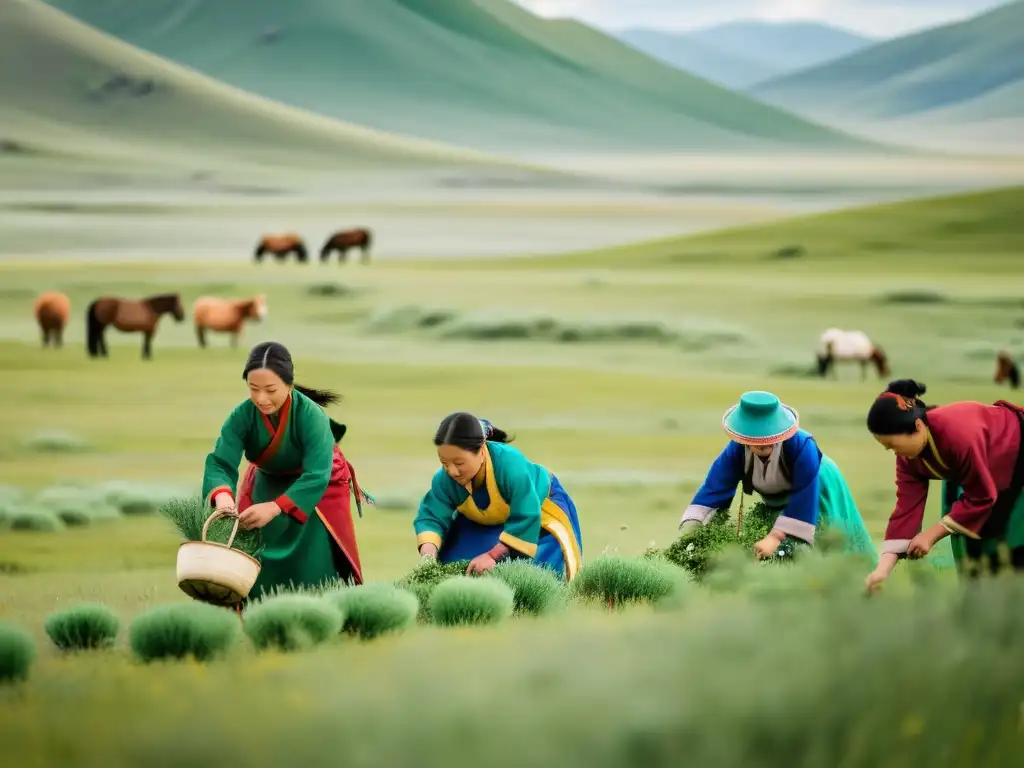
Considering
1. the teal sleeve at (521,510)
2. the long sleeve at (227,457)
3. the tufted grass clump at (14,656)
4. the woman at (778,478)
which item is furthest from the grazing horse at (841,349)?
the tufted grass clump at (14,656)

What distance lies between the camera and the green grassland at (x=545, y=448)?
3803mm

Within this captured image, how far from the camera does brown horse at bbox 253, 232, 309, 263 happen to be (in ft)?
184

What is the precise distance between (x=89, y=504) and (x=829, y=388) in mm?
13930

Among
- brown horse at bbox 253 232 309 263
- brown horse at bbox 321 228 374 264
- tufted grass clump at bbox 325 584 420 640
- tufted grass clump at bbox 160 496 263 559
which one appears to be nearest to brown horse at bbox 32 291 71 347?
tufted grass clump at bbox 160 496 263 559

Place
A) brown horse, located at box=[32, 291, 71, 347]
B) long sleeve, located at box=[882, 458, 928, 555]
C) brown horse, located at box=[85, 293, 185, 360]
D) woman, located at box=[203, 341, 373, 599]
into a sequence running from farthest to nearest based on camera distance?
brown horse, located at box=[32, 291, 71, 347], brown horse, located at box=[85, 293, 185, 360], woman, located at box=[203, 341, 373, 599], long sleeve, located at box=[882, 458, 928, 555]

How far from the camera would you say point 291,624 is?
547cm

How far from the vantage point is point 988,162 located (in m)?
163

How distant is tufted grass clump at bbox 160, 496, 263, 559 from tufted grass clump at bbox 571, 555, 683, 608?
143cm

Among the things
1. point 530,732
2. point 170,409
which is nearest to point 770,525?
point 530,732

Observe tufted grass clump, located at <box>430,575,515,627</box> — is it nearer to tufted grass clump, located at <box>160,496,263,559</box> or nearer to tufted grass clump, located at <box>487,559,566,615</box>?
tufted grass clump, located at <box>487,559,566,615</box>

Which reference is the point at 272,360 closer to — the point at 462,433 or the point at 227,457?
the point at 227,457

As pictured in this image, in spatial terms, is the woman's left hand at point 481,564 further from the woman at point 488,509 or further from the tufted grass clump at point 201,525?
the tufted grass clump at point 201,525

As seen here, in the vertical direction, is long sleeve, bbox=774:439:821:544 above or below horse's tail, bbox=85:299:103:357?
above

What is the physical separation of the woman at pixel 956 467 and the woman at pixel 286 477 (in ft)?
7.90
